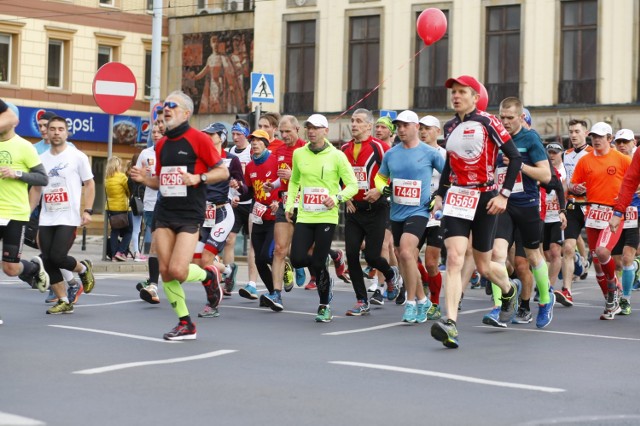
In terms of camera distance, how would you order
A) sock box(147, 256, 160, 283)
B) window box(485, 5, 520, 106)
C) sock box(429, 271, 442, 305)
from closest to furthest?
1. sock box(429, 271, 442, 305)
2. sock box(147, 256, 160, 283)
3. window box(485, 5, 520, 106)

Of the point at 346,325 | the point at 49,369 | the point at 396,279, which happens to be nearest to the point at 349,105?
the point at 396,279

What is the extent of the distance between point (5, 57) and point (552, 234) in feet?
109

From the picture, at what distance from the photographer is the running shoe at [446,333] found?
10203 millimetres

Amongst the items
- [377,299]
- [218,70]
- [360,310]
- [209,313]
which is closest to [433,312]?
[360,310]

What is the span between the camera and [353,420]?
706 cm

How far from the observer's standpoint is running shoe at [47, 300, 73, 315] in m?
13.0

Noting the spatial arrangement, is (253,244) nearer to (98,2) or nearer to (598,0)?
(598,0)

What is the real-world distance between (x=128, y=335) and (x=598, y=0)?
2998 centimetres

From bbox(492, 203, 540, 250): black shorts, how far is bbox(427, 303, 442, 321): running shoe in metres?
1.23

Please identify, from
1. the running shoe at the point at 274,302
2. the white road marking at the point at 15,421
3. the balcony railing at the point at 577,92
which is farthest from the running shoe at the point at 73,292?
the balcony railing at the point at 577,92

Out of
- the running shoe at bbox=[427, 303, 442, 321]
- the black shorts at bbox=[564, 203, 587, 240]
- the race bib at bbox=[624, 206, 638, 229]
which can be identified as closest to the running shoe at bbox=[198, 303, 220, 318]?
the running shoe at bbox=[427, 303, 442, 321]

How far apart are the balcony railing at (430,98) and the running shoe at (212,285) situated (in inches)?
1192

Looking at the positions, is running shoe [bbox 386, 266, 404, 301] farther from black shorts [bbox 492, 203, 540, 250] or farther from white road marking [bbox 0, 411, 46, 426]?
white road marking [bbox 0, 411, 46, 426]

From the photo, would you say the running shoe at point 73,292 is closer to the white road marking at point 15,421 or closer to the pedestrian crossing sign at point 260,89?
the white road marking at point 15,421
